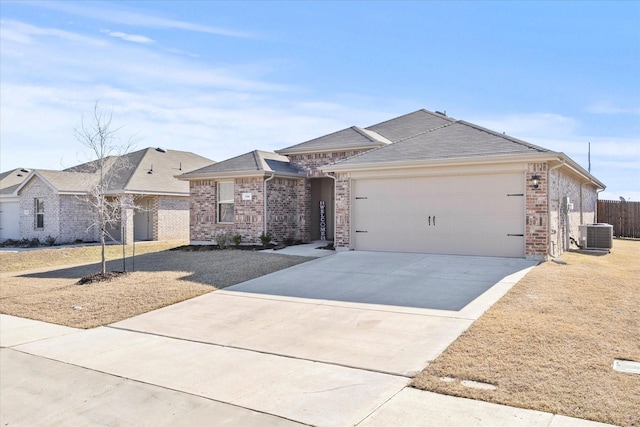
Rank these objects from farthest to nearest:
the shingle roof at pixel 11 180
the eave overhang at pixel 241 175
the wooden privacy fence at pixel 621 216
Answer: the shingle roof at pixel 11 180, the wooden privacy fence at pixel 621 216, the eave overhang at pixel 241 175

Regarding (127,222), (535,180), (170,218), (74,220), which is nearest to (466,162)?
(535,180)

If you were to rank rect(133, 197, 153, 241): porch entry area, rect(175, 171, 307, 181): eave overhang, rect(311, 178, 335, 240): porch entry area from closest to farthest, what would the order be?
rect(175, 171, 307, 181): eave overhang → rect(311, 178, 335, 240): porch entry area → rect(133, 197, 153, 241): porch entry area

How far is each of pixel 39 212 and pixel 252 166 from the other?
1341cm

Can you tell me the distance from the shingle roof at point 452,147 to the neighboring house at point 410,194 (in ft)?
0.11

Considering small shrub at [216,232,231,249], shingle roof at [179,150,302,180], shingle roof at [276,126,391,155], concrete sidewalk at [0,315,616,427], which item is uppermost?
shingle roof at [276,126,391,155]

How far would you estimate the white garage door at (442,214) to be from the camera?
12.0 meters

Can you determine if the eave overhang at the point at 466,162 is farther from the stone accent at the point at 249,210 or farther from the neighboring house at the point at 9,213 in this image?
the neighboring house at the point at 9,213

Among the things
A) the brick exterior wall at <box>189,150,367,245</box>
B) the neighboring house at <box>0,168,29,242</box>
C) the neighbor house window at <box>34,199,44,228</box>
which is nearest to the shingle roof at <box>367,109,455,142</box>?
the brick exterior wall at <box>189,150,367,245</box>

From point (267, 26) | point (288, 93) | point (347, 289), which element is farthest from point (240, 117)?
point (347, 289)

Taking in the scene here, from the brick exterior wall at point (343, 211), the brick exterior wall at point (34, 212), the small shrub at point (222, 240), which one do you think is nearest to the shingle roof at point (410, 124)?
the brick exterior wall at point (343, 211)

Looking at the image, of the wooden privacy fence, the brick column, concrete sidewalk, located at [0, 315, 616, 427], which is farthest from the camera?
the wooden privacy fence

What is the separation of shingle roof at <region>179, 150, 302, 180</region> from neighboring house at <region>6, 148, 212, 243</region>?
15.2 ft

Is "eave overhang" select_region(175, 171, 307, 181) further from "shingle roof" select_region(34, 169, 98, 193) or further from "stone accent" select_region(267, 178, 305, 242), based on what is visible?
"shingle roof" select_region(34, 169, 98, 193)

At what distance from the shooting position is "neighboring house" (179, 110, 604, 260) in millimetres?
11836
